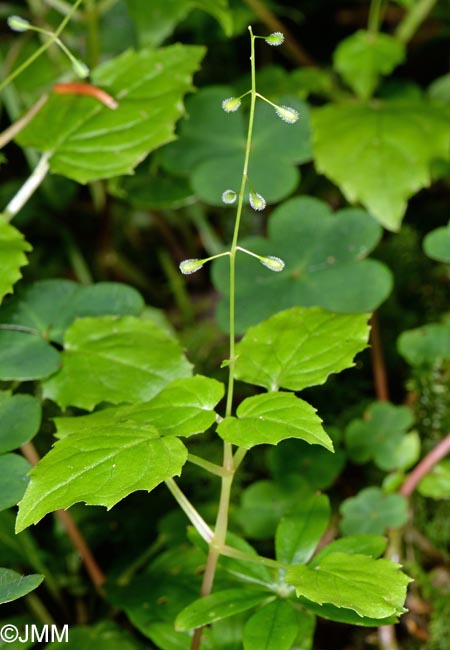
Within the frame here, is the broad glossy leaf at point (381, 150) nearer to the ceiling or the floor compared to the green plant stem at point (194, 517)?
nearer to the floor

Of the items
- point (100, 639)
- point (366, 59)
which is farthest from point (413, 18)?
point (100, 639)

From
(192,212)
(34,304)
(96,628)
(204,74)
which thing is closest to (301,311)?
(34,304)

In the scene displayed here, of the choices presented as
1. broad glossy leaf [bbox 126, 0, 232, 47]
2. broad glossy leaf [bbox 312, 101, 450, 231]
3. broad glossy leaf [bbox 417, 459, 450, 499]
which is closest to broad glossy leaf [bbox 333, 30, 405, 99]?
broad glossy leaf [bbox 312, 101, 450, 231]

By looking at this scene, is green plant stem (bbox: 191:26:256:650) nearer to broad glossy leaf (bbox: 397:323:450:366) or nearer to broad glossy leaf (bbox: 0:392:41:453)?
broad glossy leaf (bbox: 0:392:41:453)

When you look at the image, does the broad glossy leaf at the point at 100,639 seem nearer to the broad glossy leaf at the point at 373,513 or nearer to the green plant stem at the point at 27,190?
the broad glossy leaf at the point at 373,513

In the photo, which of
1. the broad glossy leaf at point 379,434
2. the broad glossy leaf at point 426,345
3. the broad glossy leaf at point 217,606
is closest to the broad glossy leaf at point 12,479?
the broad glossy leaf at point 217,606

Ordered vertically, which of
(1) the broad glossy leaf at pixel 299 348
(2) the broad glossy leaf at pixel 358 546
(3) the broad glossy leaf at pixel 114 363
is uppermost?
(1) the broad glossy leaf at pixel 299 348

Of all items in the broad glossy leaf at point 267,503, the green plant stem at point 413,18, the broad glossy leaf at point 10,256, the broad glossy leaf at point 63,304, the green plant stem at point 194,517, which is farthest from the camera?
the green plant stem at point 413,18
